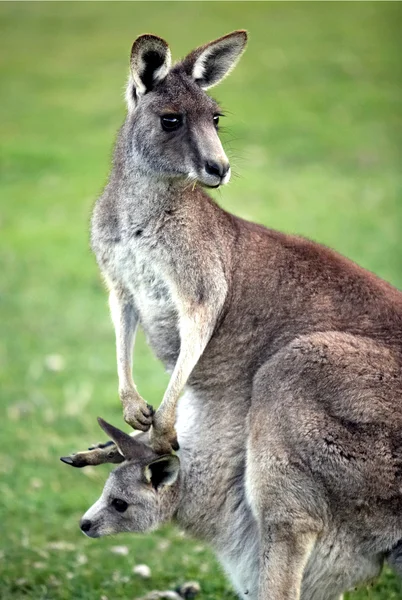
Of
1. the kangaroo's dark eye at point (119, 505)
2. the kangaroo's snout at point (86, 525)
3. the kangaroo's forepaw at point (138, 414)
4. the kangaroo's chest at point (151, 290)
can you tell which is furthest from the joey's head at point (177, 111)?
the kangaroo's snout at point (86, 525)

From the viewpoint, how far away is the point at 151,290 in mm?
5766

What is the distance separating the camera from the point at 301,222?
15680 millimetres

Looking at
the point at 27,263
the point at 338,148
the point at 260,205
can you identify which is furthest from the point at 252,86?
the point at 27,263

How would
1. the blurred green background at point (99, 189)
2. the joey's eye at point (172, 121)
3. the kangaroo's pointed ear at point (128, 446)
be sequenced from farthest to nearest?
the blurred green background at point (99, 189), the kangaroo's pointed ear at point (128, 446), the joey's eye at point (172, 121)

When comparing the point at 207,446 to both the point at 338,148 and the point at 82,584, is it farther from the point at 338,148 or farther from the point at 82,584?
the point at 338,148

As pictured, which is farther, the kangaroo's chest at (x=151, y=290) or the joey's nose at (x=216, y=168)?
the kangaroo's chest at (x=151, y=290)

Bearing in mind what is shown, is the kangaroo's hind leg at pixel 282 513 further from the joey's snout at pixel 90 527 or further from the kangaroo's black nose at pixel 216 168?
the kangaroo's black nose at pixel 216 168

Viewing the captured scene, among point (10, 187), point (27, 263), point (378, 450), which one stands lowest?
point (378, 450)

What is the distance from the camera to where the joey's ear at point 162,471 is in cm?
570

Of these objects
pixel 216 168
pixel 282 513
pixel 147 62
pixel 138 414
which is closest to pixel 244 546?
pixel 282 513

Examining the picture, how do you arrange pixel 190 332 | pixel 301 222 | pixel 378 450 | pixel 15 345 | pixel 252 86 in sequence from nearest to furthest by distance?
pixel 378 450 → pixel 190 332 → pixel 15 345 → pixel 301 222 → pixel 252 86

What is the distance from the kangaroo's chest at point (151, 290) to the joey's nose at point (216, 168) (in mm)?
600

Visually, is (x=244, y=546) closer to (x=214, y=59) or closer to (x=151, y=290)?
(x=151, y=290)

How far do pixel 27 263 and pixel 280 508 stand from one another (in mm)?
9890
